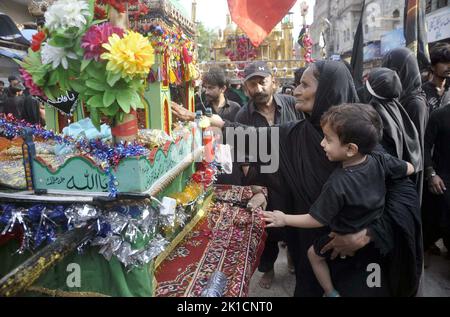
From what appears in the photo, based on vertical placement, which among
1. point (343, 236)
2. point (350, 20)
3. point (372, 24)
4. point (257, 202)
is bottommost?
point (257, 202)

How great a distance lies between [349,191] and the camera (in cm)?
168

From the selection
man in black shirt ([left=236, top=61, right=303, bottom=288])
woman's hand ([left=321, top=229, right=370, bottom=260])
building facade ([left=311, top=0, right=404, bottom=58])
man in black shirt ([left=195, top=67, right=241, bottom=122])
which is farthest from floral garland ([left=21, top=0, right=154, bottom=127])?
building facade ([left=311, top=0, right=404, bottom=58])

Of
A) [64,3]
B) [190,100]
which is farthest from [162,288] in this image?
[190,100]

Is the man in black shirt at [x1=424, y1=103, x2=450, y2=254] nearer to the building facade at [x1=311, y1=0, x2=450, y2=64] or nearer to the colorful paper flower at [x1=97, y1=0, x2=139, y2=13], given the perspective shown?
the colorful paper flower at [x1=97, y1=0, x2=139, y2=13]

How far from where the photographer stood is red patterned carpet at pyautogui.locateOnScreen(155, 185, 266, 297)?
1952 millimetres

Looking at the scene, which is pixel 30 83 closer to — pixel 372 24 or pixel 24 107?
pixel 24 107

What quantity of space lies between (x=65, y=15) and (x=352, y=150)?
Result: 152 cm

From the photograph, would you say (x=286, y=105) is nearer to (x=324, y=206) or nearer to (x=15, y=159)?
(x=324, y=206)

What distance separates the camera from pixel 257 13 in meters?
2.98

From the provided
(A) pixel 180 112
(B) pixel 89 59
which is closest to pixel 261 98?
(A) pixel 180 112

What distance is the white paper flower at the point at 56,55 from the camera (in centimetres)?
170

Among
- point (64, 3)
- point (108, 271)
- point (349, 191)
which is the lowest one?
point (108, 271)

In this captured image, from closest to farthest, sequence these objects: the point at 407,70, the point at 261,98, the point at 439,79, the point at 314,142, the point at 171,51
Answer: the point at 314,142, the point at 171,51, the point at 407,70, the point at 261,98, the point at 439,79
